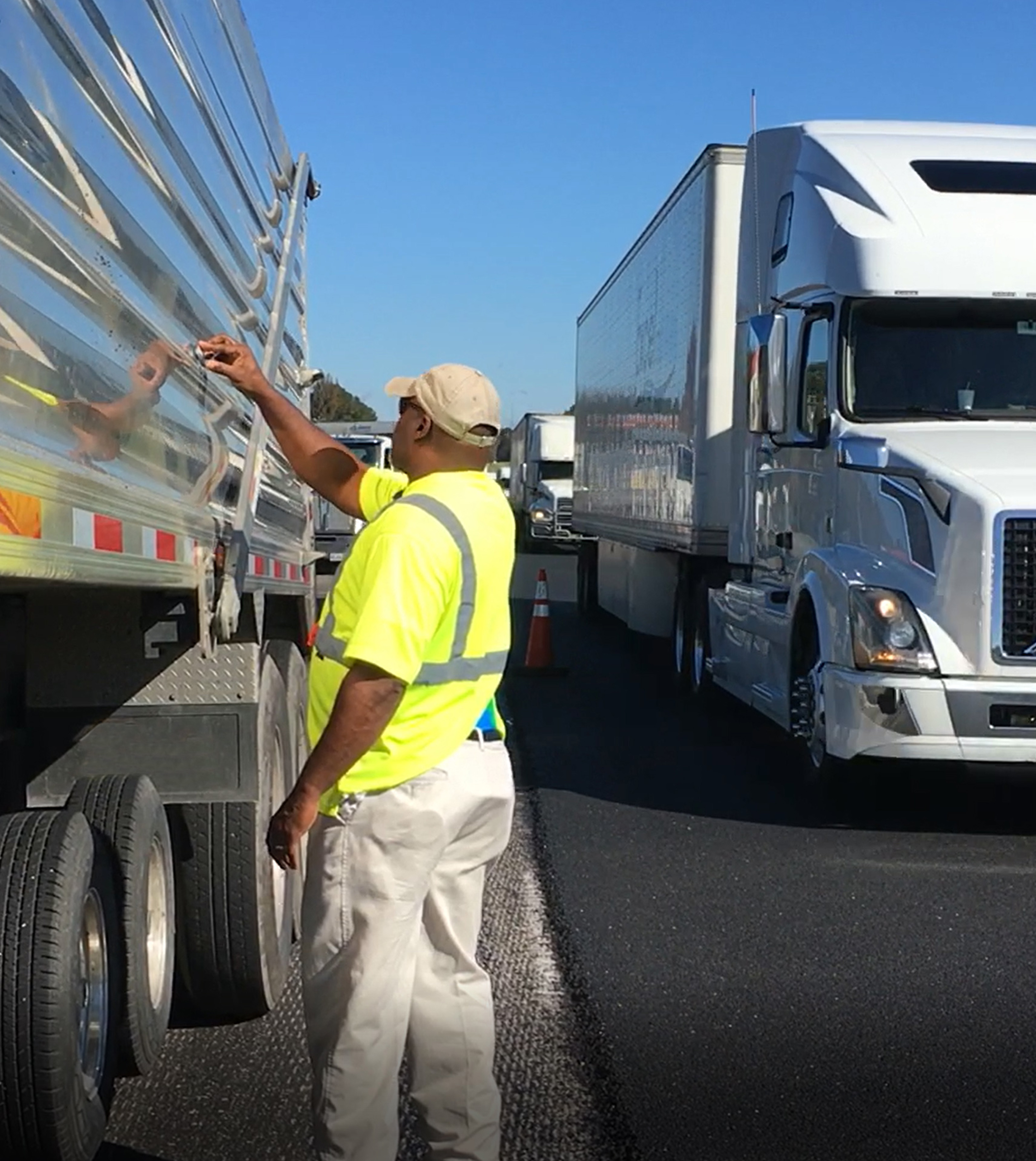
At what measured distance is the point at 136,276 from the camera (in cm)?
379

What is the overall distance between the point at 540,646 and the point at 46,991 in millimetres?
11868

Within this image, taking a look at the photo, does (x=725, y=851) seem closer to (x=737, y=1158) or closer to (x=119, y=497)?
(x=737, y=1158)

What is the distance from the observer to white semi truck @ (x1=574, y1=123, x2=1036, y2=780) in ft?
26.4

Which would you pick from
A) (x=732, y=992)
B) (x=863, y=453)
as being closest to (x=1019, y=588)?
(x=863, y=453)

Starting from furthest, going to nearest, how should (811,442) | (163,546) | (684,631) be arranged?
(684,631), (811,442), (163,546)

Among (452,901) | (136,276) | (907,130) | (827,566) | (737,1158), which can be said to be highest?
(907,130)

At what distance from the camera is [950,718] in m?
8.03

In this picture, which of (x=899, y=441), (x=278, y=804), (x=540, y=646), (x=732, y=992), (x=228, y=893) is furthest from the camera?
(x=540, y=646)

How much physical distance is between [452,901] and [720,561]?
9.70m

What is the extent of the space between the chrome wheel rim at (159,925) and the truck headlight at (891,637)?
14.5 feet

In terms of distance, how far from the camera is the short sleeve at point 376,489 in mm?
4555

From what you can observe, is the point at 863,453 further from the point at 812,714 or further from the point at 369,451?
the point at 369,451

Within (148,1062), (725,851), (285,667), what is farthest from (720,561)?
(148,1062)

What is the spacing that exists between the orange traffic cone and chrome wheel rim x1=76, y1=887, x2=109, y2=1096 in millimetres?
11193
